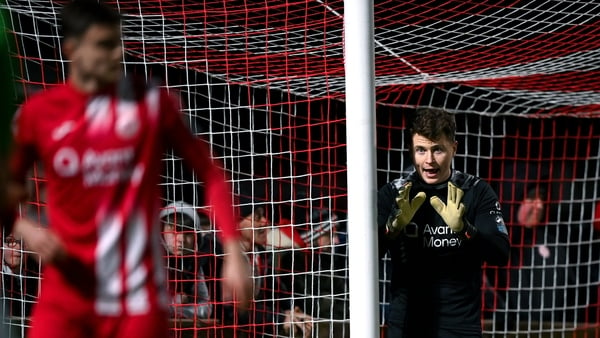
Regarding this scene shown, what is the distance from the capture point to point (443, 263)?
14.3 ft

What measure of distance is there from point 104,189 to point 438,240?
184cm

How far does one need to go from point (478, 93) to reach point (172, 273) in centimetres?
294

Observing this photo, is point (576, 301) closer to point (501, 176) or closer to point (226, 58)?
point (501, 176)

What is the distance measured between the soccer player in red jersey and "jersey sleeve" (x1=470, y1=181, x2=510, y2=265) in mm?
1724

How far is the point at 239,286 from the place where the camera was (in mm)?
2723

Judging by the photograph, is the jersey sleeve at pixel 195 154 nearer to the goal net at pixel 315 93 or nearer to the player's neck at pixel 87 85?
the player's neck at pixel 87 85

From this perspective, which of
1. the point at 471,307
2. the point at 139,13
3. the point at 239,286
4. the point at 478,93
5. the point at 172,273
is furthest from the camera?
the point at 478,93

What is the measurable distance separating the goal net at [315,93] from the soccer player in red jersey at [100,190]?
2.11 m

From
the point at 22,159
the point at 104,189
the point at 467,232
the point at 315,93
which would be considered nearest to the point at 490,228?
the point at 467,232

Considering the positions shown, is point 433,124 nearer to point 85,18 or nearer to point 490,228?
point 490,228

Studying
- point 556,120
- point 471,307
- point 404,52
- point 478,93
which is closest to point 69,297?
point 471,307

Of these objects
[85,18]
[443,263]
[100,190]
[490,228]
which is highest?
[85,18]

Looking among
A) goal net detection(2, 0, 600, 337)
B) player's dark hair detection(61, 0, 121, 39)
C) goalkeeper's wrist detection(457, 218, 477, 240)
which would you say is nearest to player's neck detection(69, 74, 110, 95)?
player's dark hair detection(61, 0, 121, 39)

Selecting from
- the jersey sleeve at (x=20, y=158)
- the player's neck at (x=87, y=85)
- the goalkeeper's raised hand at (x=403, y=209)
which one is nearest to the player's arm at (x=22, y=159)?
the jersey sleeve at (x=20, y=158)
